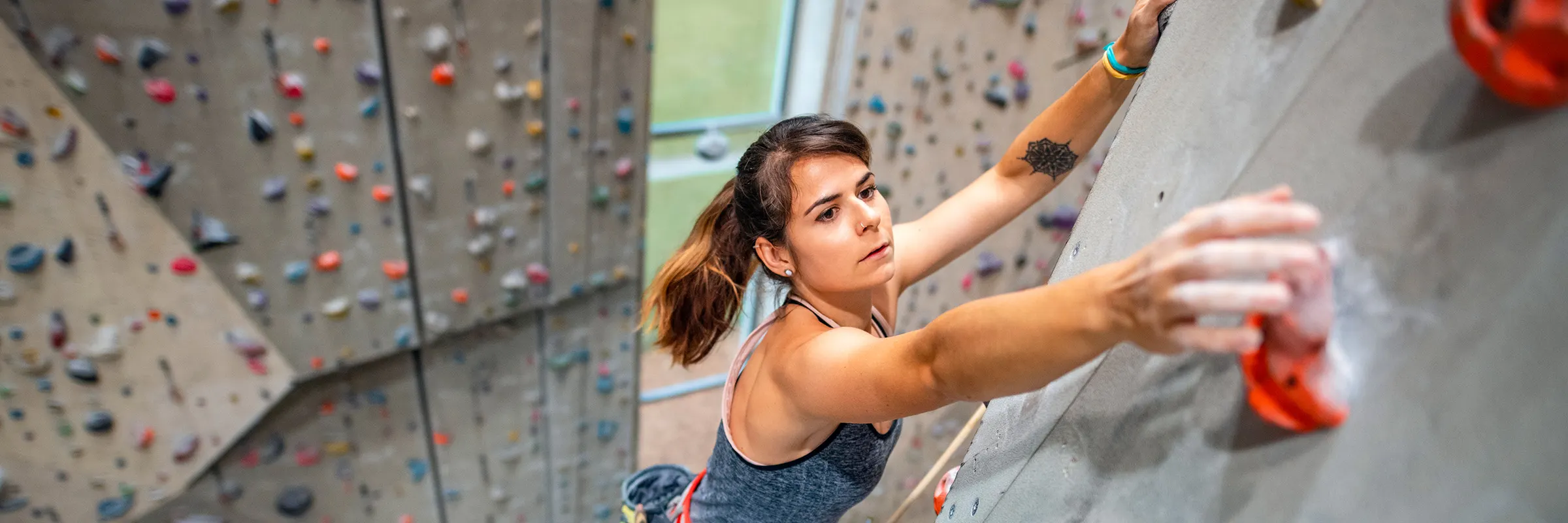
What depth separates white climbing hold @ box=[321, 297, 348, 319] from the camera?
2236mm

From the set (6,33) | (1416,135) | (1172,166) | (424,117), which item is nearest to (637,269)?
(424,117)

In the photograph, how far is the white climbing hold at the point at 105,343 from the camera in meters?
2.01

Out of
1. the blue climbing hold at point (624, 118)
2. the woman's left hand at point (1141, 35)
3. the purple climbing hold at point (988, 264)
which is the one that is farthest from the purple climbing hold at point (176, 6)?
the purple climbing hold at point (988, 264)

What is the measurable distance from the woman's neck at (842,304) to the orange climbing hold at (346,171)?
1253mm

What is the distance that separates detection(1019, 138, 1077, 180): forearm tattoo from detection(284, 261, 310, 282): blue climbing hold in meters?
1.64

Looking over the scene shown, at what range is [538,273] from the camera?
8.33ft

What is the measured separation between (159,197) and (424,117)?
538 millimetres

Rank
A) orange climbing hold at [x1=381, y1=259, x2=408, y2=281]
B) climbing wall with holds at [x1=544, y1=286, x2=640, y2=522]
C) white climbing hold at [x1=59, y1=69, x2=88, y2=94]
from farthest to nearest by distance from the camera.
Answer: climbing wall with holds at [x1=544, y1=286, x2=640, y2=522] → orange climbing hold at [x1=381, y1=259, x2=408, y2=281] → white climbing hold at [x1=59, y1=69, x2=88, y2=94]

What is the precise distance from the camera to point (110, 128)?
5.83ft

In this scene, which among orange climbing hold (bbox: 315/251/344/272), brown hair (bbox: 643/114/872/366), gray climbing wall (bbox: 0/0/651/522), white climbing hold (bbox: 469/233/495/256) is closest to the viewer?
brown hair (bbox: 643/114/872/366)

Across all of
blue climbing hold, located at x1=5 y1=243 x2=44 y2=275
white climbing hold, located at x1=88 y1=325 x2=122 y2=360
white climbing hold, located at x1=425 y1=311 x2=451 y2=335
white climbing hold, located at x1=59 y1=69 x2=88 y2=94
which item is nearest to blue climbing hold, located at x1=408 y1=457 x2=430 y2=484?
white climbing hold, located at x1=425 y1=311 x2=451 y2=335

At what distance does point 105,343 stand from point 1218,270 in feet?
7.30

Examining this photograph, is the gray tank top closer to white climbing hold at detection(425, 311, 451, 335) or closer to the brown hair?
the brown hair

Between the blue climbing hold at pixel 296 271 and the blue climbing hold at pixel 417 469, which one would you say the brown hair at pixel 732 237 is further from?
the blue climbing hold at pixel 417 469
